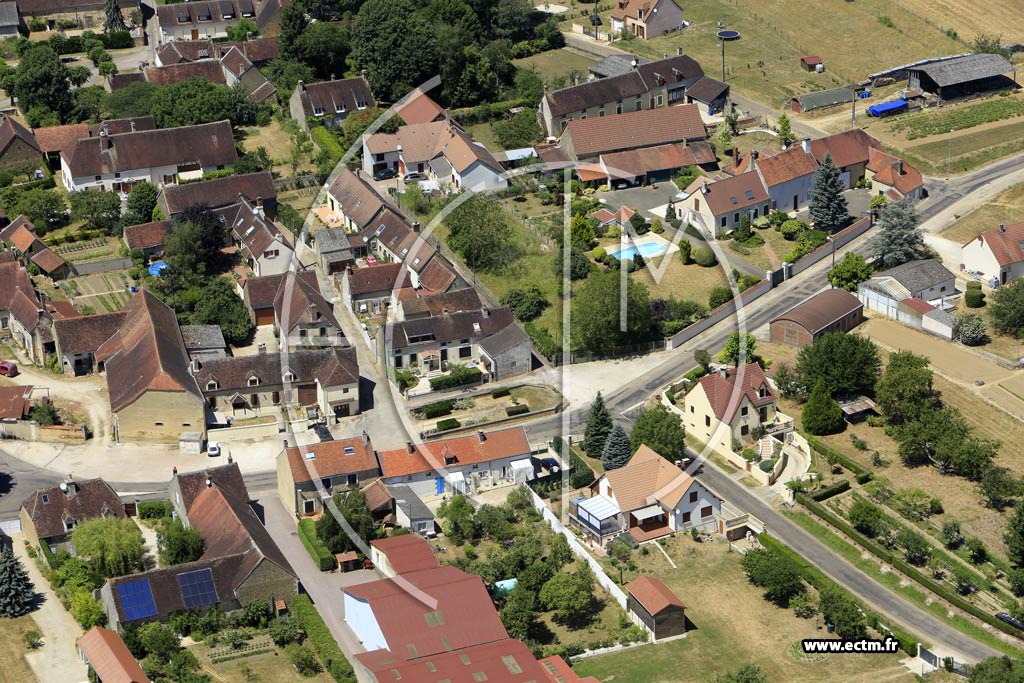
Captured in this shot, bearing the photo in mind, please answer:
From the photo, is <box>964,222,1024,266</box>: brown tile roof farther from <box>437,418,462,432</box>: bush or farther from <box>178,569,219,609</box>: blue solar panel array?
<box>178,569,219,609</box>: blue solar panel array

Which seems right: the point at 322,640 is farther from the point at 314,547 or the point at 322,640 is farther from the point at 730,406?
the point at 730,406

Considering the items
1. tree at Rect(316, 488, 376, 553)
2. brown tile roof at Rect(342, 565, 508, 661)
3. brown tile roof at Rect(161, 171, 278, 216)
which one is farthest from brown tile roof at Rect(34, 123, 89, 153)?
brown tile roof at Rect(342, 565, 508, 661)

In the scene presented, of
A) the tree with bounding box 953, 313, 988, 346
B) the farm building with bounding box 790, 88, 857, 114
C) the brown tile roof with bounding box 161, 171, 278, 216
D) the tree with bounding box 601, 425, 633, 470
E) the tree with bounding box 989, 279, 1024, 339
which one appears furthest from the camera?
the farm building with bounding box 790, 88, 857, 114

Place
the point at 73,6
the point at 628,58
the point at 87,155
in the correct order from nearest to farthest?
1. the point at 87,155
2. the point at 628,58
3. the point at 73,6

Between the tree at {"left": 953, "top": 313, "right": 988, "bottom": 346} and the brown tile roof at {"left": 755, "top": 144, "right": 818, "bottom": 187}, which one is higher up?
the brown tile roof at {"left": 755, "top": 144, "right": 818, "bottom": 187}

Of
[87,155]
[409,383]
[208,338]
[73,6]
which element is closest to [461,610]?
[409,383]

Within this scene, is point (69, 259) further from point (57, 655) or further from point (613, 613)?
point (613, 613)
